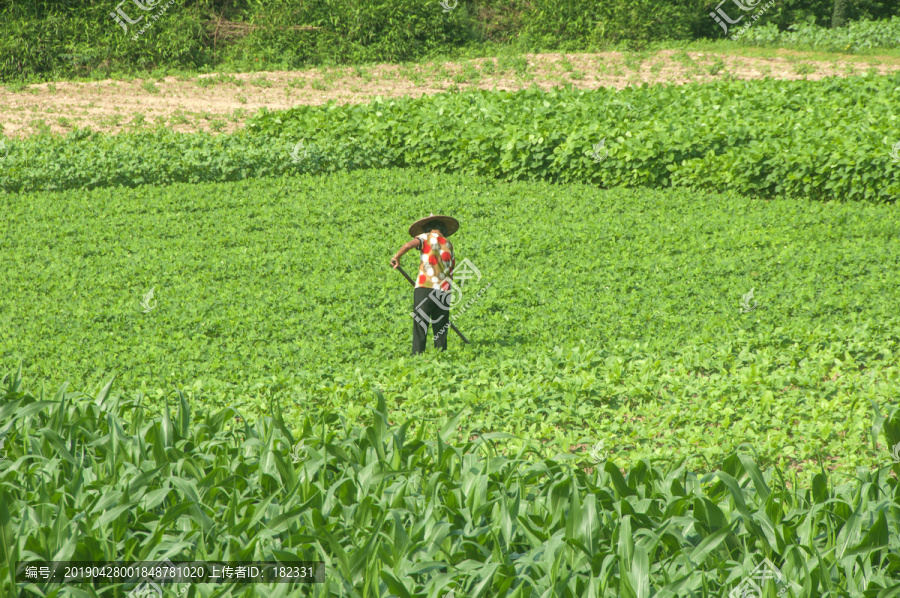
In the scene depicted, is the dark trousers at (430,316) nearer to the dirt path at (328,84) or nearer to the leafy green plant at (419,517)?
the leafy green plant at (419,517)

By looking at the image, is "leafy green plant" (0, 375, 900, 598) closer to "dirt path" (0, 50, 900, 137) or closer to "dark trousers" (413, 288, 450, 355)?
"dark trousers" (413, 288, 450, 355)

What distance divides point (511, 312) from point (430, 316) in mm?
1404

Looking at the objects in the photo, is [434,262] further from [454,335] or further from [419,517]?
[419,517]

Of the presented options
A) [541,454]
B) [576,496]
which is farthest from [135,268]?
[576,496]

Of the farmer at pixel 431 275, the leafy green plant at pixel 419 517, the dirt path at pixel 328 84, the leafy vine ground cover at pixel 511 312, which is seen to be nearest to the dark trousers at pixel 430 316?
the farmer at pixel 431 275

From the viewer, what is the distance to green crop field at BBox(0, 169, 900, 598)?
3047mm

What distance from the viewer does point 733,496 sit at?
131 inches

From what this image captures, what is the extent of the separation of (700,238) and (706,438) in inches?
222

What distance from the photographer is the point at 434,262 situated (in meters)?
7.60

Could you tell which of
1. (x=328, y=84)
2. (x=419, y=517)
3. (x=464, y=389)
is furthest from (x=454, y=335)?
(x=328, y=84)

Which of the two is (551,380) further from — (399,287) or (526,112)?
(526,112)

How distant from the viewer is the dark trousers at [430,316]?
766 cm

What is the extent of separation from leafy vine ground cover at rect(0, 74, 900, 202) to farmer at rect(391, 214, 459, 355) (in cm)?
696

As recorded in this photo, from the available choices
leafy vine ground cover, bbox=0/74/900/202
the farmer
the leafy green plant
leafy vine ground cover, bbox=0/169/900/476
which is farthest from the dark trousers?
leafy vine ground cover, bbox=0/74/900/202
